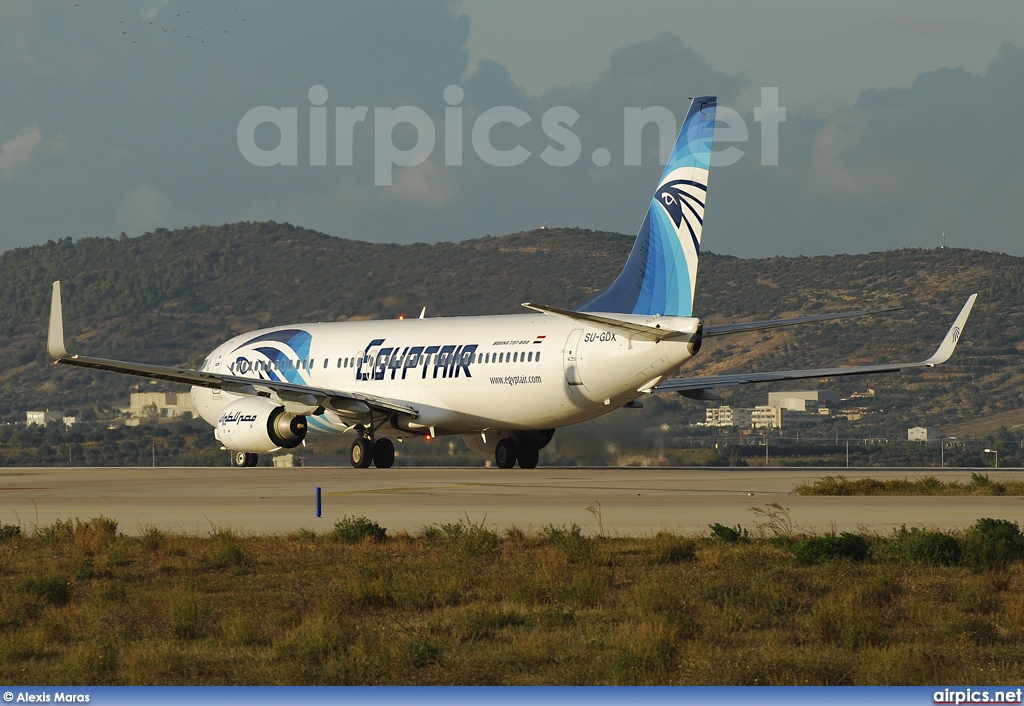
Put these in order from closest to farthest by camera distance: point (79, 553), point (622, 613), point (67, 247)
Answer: point (622, 613) < point (79, 553) < point (67, 247)

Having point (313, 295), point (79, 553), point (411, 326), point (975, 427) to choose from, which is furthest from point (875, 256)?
point (79, 553)

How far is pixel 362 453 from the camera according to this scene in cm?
4294

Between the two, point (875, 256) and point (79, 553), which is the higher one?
point (875, 256)

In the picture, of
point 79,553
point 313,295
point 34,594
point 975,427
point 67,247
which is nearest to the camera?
point 34,594

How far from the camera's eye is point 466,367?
4088 centimetres

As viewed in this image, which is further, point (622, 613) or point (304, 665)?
point (622, 613)

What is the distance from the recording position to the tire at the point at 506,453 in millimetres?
43562

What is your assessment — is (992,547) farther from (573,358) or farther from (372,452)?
(372,452)

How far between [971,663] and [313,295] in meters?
75.6

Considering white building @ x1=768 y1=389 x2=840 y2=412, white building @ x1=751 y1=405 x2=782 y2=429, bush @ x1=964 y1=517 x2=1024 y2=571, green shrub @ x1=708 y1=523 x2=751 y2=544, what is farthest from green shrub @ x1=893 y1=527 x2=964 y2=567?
white building @ x1=768 y1=389 x2=840 y2=412

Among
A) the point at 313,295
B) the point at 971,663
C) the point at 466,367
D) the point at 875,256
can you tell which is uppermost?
the point at 875,256

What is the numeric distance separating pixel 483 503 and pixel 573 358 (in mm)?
11775

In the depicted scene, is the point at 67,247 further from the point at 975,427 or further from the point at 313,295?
the point at 975,427

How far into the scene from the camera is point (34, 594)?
14523 mm
